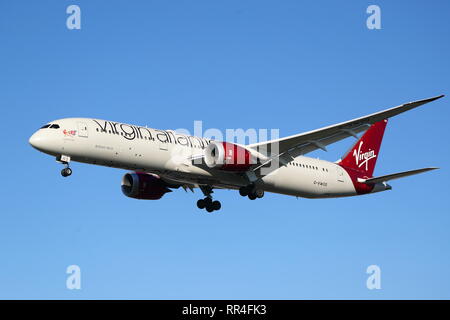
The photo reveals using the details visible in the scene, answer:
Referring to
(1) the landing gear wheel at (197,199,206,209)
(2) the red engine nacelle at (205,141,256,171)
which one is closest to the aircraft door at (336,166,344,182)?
(2) the red engine nacelle at (205,141,256,171)

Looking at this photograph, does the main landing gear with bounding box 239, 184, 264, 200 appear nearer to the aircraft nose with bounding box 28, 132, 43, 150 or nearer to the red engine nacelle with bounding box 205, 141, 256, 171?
the red engine nacelle with bounding box 205, 141, 256, 171

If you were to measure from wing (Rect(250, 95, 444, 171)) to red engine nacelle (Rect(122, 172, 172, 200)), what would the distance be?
7431mm

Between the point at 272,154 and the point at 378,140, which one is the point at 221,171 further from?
the point at 378,140

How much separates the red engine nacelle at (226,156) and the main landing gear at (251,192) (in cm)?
201

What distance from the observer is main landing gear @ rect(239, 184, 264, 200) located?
149 feet

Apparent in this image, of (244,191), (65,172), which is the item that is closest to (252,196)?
(244,191)

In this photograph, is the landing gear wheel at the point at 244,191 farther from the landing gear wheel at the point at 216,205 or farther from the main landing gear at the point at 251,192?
the landing gear wheel at the point at 216,205

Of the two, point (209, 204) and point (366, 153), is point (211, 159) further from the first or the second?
point (366, 153)

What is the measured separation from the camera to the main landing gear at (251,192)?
4547 centimetres

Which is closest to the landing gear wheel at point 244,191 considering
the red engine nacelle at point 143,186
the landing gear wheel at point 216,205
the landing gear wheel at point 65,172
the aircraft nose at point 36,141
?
the landing gear wheel at point 216,205

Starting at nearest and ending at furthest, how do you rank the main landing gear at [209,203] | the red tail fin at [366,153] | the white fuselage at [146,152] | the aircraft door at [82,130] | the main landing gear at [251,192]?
the white fuselage at [146,152] → the aircraft door at [82,130] → the main landing gear at [251,192] → the main landing gear at [209,203] → the red tail fin at [366,153]

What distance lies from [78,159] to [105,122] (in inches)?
104
